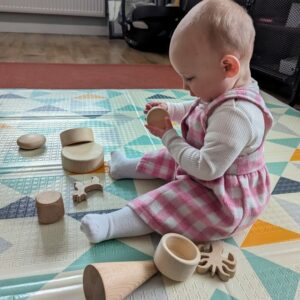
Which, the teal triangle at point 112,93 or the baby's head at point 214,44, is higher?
the baby's head at point 214,44

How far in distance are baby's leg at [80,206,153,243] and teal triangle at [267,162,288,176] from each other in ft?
1.37

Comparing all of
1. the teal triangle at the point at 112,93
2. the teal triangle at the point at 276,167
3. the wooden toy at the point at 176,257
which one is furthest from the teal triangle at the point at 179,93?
the wooden toy at the point at 176,257

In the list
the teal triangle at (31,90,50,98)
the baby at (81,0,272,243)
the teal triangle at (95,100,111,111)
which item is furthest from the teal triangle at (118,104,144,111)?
the baby at (81,0,272,243)

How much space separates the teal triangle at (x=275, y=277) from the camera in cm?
48

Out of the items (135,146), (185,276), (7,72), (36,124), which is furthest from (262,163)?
(7,72)

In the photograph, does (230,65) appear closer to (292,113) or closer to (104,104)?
(104,104)

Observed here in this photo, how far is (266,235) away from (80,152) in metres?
0.46

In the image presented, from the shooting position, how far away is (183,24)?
1.61 ft

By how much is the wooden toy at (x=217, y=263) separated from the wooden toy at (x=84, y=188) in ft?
0.86

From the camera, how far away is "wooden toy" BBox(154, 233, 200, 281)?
17.9 inches

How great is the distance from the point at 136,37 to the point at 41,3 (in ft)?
3.63

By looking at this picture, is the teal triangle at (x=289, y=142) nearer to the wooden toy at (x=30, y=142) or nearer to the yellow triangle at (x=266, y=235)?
the yellow triangle at (x=266, y=235)

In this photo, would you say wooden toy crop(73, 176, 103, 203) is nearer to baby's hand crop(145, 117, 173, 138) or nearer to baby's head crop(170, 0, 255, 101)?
baby's hand crop(145, 117, 173, 138)

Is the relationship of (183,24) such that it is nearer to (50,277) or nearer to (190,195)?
(190,195)
